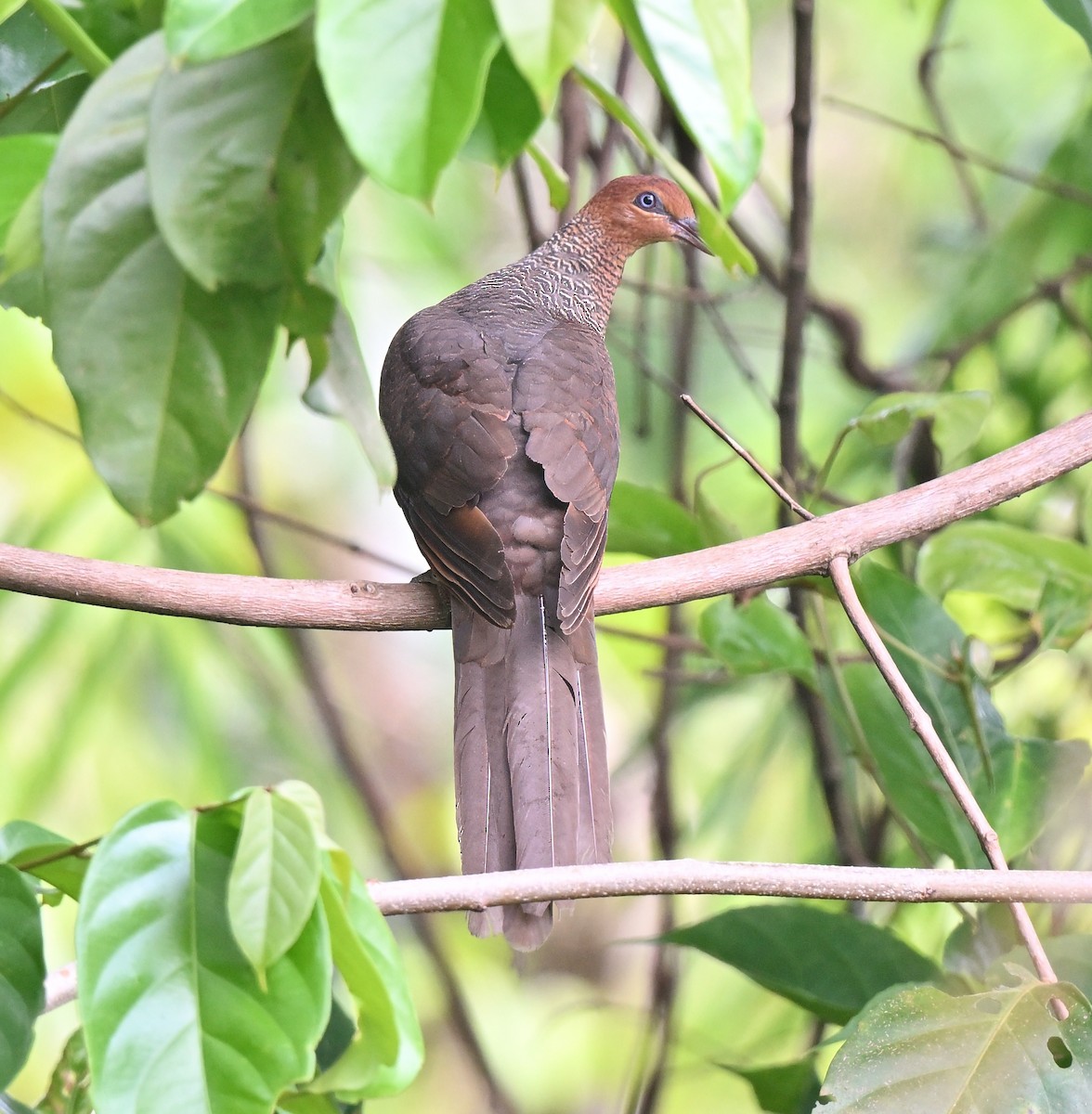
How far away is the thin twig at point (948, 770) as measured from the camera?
39.4 inches

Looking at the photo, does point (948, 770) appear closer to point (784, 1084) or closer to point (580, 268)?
point (784, 1084)

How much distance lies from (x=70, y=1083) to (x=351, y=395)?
0.80 meters

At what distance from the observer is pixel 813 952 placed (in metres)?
1.42

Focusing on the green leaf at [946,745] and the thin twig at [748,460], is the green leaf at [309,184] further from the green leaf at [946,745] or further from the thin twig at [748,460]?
the green leaf at [946,745]

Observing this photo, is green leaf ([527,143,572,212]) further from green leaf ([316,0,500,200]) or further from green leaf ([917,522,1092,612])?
green leaf ([917,522,1092,612])

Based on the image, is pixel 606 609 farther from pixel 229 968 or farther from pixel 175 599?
pixel 229 968

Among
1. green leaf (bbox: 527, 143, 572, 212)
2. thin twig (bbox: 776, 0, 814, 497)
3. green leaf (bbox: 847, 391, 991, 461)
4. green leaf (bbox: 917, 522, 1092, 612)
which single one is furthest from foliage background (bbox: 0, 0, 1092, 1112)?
green leaf (bbox: 527, 143, 572, 212)

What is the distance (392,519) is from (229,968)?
211 cm

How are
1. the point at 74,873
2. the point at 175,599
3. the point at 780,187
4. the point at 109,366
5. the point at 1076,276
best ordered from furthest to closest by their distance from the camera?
the point at 780,187 → the point at 1076,276 → the point at 175,599 → the point at 74,873 → the point at 109,366

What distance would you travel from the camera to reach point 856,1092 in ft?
3.11

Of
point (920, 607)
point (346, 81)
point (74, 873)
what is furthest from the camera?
point (920, 607)

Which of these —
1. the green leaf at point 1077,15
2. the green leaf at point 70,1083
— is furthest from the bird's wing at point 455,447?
the green leaf at point 1077,15

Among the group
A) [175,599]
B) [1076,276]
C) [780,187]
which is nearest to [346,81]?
[175,599]

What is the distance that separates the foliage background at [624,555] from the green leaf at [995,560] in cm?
19
